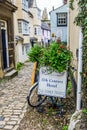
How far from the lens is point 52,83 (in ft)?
16.6

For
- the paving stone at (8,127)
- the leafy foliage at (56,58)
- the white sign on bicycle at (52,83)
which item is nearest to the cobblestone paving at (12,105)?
the paving stone at (8,127)

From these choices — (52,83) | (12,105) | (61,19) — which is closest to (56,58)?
(52,83)

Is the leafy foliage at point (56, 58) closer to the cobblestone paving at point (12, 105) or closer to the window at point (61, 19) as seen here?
the cobblestone paving at point (12, 105)

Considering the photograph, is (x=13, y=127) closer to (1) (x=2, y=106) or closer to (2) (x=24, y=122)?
(2) (x=24, y=122)

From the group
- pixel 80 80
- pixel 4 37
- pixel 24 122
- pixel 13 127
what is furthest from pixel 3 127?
pixel 4 37

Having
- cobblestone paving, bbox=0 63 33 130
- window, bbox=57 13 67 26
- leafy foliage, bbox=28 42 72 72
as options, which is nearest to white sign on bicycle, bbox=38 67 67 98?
leafy foliage, bbox=28 42 72 72

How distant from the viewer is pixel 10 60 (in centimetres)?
1260

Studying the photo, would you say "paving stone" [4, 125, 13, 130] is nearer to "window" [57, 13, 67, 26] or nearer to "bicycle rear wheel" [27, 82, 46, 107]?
"bicycle rear wheel" [27, 82, 46, 107]

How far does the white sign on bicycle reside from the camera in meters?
5.00

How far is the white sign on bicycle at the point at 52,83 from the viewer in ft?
16.4

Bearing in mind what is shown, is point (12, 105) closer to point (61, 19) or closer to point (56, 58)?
point (56, 58)

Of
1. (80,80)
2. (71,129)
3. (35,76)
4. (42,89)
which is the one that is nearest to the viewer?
(71,129)

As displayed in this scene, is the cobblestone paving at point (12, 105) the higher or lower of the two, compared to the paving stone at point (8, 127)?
higher

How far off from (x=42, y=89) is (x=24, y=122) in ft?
3.12
